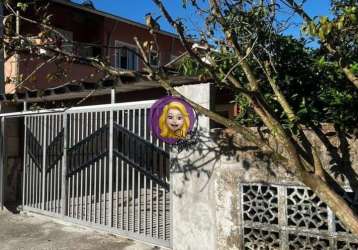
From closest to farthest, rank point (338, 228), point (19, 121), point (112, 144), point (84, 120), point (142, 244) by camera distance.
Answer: point (338, 228), point (142, 244), point (112, 144), point (84, 120), point (19, 121)

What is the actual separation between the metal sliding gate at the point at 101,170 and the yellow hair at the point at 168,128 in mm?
450

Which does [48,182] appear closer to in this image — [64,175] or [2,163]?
[64,175]

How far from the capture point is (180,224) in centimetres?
621

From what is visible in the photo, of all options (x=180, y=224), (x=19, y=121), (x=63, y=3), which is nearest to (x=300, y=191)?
(x=180, y=224)

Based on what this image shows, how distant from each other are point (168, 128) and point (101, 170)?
6.89 feet

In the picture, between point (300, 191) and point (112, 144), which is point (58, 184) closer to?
point (112, 144)

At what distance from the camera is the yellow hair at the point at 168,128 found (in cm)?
612

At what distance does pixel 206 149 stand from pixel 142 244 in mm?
1963

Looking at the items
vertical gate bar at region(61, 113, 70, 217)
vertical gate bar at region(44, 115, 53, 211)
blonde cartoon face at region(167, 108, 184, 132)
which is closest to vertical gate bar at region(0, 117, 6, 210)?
vertical gate bar at region(44, 115, 53, 211)

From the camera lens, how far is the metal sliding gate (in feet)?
22.6

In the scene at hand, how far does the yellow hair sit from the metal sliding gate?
1.48 feet

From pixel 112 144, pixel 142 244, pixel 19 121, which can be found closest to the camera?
pixel 142 244

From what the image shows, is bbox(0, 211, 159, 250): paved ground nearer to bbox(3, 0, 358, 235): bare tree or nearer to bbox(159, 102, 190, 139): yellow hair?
bbox(159, 102, 190, 139): yellow hair

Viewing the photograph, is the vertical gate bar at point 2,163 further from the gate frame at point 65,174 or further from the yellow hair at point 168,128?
the yellow hair at point 168,128
